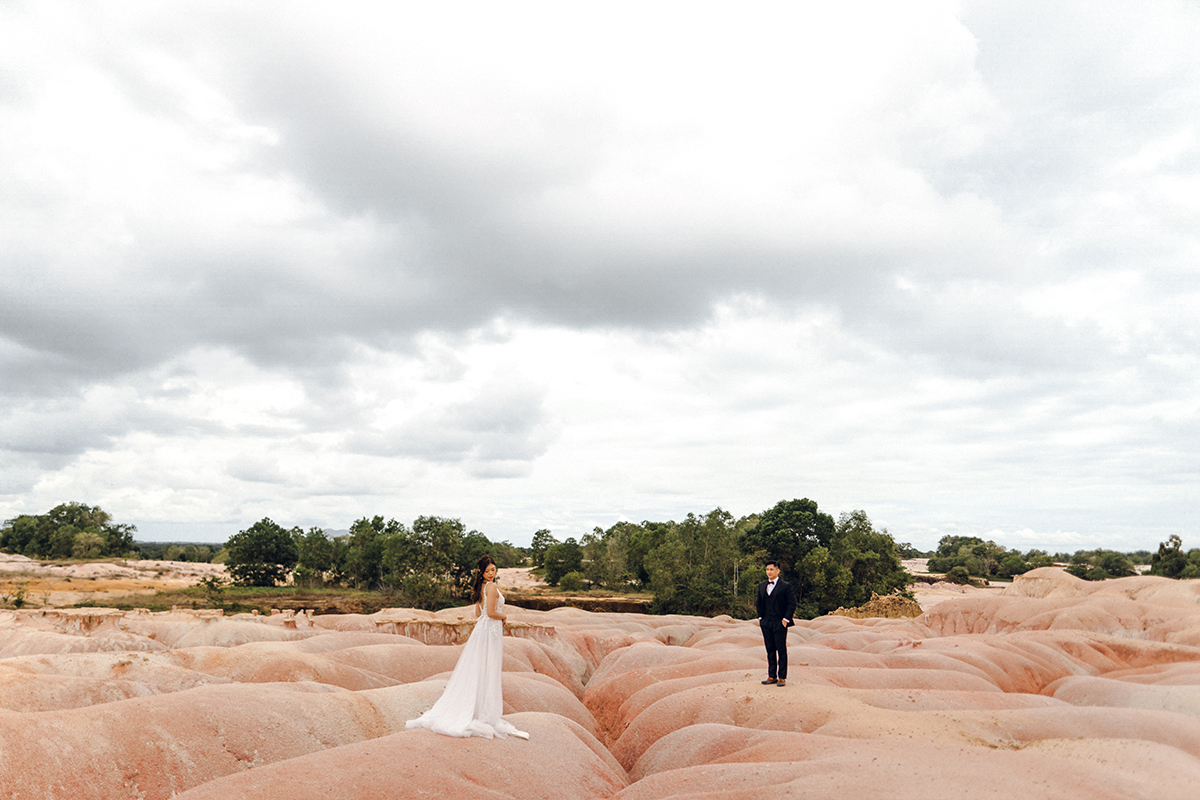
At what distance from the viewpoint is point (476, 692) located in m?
13.4

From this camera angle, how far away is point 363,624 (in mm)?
40594

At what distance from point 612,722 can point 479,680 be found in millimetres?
12286

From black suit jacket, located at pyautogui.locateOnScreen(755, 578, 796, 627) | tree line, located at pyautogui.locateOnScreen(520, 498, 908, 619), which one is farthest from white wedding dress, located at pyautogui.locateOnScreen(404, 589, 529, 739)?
tree line, located at pyautogui.locateOnScreen(520, 498, 908, 619)

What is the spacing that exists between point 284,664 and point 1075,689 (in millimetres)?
27319

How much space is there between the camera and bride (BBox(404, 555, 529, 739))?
1306cm

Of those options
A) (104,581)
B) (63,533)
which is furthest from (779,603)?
(63,533)

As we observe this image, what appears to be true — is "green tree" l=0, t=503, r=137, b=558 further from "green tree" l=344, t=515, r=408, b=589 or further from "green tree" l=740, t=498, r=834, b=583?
"green tree" l=740, t=498, r=834, b=583

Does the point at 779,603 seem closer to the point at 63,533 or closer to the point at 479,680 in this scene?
the point at 479,680

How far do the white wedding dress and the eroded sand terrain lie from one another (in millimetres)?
464

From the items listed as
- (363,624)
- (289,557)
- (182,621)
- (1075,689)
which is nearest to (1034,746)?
(1075,689)

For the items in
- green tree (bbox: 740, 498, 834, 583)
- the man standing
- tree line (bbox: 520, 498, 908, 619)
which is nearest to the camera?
the man standing

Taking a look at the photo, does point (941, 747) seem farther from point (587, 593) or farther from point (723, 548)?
point (587, 593)

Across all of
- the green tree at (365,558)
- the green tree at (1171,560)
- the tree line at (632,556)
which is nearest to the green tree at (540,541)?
the tree line at (632,556)

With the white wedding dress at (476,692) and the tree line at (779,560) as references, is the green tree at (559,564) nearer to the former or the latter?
the tree line at (779,560)
